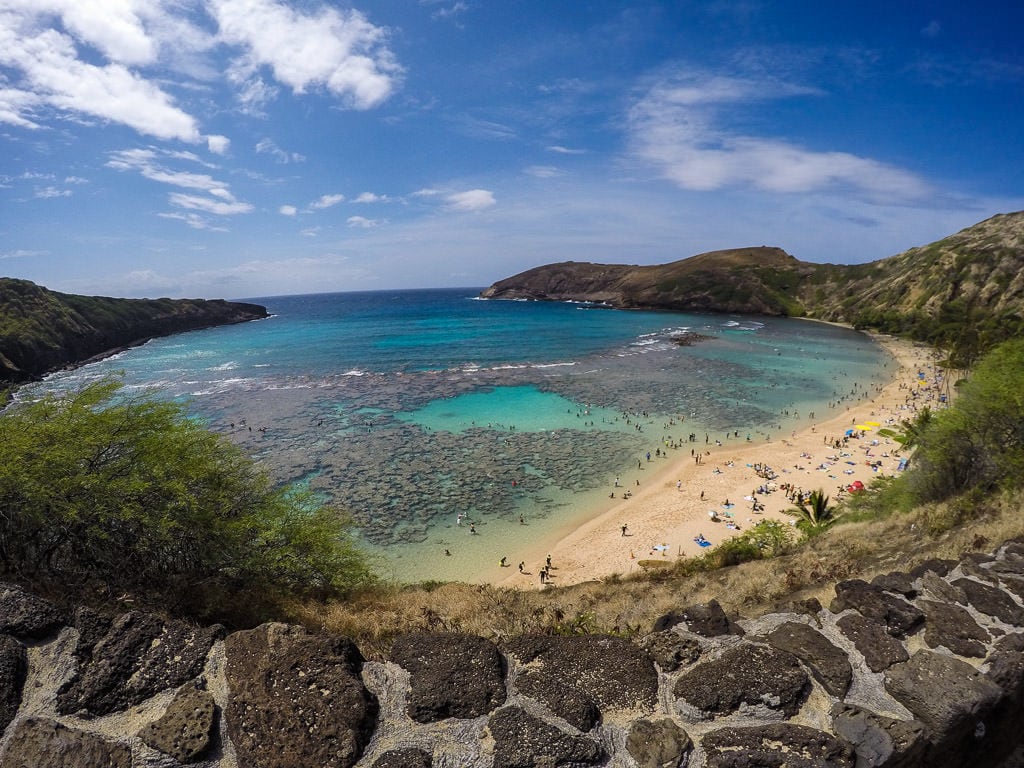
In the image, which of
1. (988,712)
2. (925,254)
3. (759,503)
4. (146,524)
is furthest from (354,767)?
(925,254)

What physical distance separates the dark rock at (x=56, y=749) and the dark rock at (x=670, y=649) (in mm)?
5501

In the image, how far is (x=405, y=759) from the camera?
4.35m

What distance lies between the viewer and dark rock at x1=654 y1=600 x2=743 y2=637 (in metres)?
6.46

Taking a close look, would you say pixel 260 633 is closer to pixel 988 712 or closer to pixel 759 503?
pixel 988 712

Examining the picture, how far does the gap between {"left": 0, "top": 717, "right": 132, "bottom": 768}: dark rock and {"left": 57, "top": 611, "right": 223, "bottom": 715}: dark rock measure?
0.20 m

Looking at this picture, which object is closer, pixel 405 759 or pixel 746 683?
pixel 405 759

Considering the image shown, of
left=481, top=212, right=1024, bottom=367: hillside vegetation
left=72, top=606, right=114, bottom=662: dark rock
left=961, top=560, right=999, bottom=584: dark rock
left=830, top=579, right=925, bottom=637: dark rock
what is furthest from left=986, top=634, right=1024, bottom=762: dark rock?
left=481, top=212, right=1024, bottom=367: hillside vegetation

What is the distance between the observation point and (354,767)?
429cm

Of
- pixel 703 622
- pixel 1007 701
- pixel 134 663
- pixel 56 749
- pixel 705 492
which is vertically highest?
pixel 134 663

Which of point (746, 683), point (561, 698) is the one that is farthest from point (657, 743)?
point (746, 683)

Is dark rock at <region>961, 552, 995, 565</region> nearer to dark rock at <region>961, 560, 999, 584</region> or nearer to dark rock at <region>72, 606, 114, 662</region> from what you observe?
dark rock at <region>961, 560, 999, 584</region>

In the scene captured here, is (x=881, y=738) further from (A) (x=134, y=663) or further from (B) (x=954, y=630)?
(A) (x=134, y=663)

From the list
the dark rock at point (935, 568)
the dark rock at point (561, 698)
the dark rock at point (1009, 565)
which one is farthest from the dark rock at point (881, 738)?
the dark rock at point (1009, 565)

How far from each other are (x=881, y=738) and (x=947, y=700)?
1.14 m
